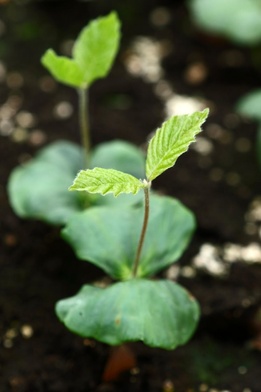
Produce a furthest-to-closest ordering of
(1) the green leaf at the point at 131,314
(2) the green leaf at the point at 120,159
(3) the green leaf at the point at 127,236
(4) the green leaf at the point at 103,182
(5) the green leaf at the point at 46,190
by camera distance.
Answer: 1. (2) the green leaf at the point at 120,159
2. (5) the green leaf at the point at 46,190
3. (3) the green leaf at the point at 127,236
4. (1) the green leaf at the point at 131,314
5. (4) the green leaf at the point at 103,182

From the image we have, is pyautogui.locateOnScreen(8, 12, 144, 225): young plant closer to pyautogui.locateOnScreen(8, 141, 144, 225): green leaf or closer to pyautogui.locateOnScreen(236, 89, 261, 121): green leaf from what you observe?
pyautogui.locateOnScreen(8, 141, 144, 225): green leaf

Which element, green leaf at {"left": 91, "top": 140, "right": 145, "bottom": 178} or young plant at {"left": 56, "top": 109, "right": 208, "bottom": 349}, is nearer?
young plant at {"left": 56, "top": 109, "right": 208, "bottom": 349}

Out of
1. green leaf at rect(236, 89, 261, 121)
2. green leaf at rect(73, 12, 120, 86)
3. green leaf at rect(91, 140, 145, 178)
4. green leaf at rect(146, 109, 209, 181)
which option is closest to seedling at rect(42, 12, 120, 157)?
green leaf at rect(73, 12, 120, 86)

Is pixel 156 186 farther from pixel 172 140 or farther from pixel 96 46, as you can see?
pixel 172 140

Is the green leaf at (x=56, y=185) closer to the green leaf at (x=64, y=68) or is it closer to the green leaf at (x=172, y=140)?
the green leaf at (x=64, y=68)

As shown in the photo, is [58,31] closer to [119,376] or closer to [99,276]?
[99,276]

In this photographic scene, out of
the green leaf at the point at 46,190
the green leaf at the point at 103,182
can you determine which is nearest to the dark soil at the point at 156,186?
the green leaf at the point at 46,190

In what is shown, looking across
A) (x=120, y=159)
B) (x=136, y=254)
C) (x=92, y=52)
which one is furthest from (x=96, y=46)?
(x=136, y=254)
